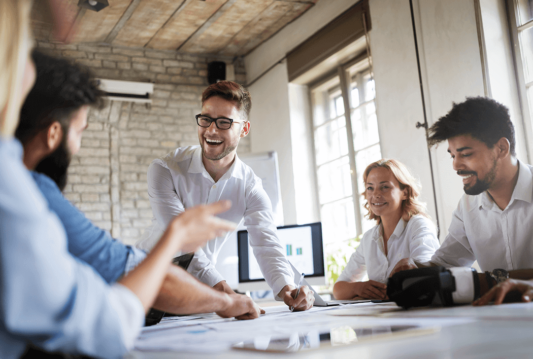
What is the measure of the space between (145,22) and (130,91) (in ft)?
2.68

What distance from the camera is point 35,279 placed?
49cm

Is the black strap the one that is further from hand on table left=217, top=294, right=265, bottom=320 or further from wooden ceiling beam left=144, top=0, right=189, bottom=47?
wooden ceiling beam left=144, top=0, right=189, bottom=47

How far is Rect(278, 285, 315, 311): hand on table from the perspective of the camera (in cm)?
165

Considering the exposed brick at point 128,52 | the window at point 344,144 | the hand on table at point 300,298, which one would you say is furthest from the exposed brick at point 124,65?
the hand on table at point 300,298

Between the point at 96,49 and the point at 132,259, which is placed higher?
the point at 96,49

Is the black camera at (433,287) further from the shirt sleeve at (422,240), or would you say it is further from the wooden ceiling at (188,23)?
the wooden ceiling at (188,23)

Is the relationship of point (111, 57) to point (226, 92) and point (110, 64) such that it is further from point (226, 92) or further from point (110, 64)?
point (226, 92)

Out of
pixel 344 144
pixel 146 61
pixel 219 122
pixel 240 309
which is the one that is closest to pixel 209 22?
pixel 146 61

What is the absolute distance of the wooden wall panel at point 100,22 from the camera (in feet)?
15.5

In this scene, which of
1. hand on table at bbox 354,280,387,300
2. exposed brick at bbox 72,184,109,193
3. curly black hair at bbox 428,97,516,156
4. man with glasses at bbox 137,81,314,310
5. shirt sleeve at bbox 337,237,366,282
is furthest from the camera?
exposed brick at bbox 72,184,109,193

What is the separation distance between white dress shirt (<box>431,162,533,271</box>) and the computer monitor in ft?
3.73

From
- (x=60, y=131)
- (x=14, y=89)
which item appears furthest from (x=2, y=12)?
(x=60, y=131)

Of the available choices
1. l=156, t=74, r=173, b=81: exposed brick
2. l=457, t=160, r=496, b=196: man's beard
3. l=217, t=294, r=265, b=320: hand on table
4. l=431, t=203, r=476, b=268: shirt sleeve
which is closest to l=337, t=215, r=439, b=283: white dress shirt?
l=431, t=203, r=476, b=268: shirt sleeve

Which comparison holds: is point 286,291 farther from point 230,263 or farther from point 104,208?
point 104,208
